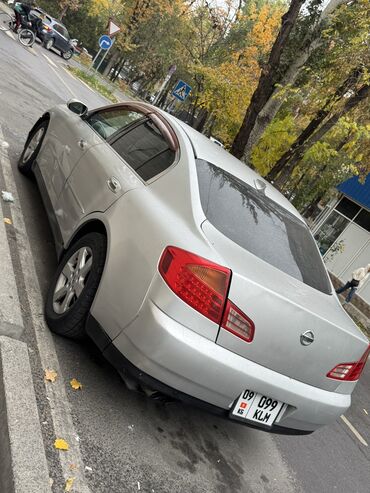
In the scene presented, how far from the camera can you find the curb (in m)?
2.19

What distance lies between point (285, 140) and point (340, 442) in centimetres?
1222

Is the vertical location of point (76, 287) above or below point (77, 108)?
below

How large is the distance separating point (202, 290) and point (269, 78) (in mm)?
8260

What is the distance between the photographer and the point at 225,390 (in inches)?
109

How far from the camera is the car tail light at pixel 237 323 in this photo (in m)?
2.67

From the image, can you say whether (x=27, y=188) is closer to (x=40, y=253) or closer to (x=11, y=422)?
(x=40, y=253)

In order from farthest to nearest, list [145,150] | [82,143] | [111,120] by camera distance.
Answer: [111,120], [82,143], [145,150]

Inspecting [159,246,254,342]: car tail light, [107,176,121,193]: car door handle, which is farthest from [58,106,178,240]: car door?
[159,246,254,342]: car tail light

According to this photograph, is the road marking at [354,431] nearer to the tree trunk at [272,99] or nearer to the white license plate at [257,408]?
the white license plate at [257,408]

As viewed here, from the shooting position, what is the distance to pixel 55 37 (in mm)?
26141

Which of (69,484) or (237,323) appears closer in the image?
(69,484)

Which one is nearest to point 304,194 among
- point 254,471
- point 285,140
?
point 285,140

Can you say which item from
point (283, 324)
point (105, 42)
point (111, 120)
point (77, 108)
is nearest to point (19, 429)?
point (283, 324)

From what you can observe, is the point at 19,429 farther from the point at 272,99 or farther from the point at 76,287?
A: the point at 272,99
